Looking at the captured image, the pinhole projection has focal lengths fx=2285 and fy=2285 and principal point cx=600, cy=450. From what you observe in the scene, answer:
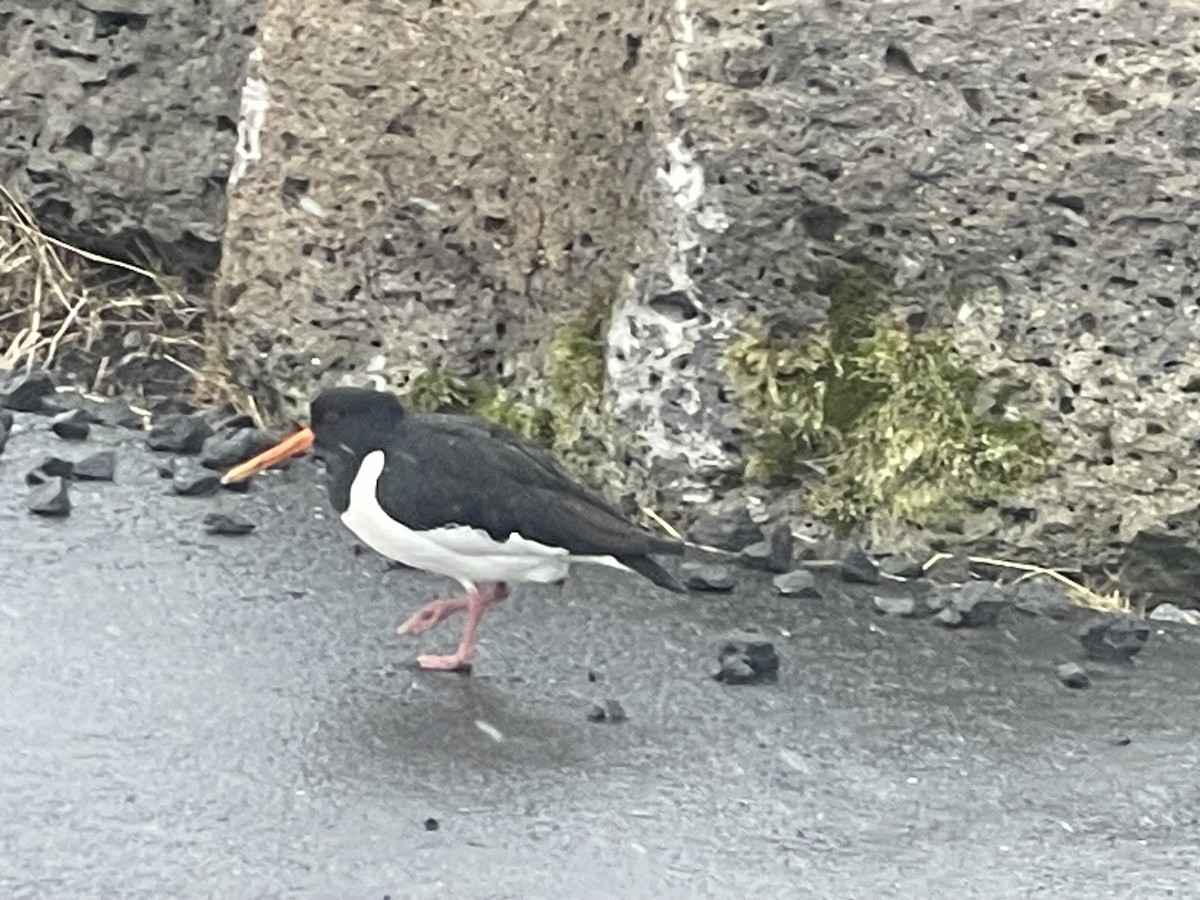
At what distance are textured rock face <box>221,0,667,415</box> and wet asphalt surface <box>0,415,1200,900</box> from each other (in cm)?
65

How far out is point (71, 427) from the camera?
6.19 m

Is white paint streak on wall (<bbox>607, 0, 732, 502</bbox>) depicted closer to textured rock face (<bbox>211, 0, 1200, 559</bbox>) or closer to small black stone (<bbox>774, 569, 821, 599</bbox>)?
textured rock face (<bbox>211, 0, 1200, 559</bbox>)

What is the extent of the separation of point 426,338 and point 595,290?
50 cm

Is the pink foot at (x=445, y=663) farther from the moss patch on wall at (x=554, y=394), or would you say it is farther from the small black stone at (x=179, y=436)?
the small black stone at (x=179, y=436)

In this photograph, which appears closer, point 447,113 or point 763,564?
point 763,564

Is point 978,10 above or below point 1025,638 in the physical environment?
above

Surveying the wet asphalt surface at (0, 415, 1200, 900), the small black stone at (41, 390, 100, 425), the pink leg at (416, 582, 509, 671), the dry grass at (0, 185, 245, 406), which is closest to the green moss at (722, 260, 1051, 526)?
the wet asphalt surface at (0, 415, 1200, 900)

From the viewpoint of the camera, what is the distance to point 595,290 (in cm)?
604

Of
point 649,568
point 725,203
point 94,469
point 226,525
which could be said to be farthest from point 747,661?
point 94,469

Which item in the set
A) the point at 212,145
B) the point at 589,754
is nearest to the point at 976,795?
the point at 589,754

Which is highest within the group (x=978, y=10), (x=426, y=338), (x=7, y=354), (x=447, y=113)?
(x=978, y=10)

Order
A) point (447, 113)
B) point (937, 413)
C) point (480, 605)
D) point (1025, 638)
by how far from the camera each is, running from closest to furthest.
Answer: point (480, 605) < point (1025, 638) < point (937, 413) < point (447, 113)

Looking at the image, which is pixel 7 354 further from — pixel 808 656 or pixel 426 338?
pixel 808 656

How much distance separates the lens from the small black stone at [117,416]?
20.9 ft
